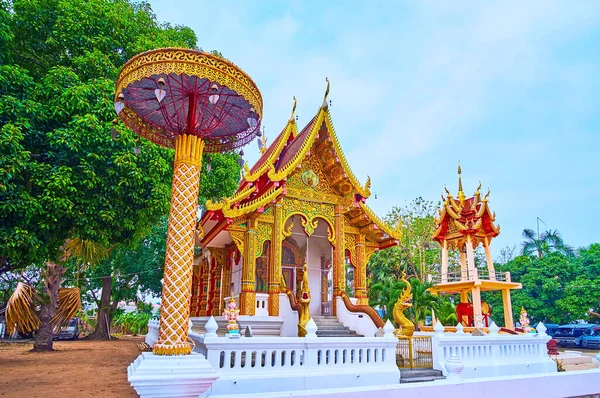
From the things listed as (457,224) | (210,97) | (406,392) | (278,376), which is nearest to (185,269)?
(210,97)

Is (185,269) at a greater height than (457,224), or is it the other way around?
(457,224)

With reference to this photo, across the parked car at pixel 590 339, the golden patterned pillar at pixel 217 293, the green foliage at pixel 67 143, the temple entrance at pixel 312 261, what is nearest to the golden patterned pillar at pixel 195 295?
the golden patterned pillar at pixel 217 293

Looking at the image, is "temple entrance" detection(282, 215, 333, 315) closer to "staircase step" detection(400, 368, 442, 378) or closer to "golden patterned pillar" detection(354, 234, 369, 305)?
"golden patterned pillar" detection(354, 234, 369, 305)

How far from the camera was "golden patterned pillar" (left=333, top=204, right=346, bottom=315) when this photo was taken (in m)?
11.5

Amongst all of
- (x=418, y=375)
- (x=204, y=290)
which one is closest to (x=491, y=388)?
(x=418, y=375)

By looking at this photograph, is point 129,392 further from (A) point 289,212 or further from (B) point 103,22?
(B) point 103,22

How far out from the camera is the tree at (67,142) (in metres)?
8.94

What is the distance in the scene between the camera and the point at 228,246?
13.6 m

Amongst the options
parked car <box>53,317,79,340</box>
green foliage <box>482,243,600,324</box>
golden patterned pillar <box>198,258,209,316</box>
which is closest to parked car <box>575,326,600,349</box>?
green foliage <box>482,243,600,324</box>

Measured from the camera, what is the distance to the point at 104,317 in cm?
2638

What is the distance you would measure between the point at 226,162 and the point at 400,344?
9.73 m

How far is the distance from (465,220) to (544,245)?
2347 cm

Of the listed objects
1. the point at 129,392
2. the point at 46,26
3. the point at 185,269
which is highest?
the point at 46,26

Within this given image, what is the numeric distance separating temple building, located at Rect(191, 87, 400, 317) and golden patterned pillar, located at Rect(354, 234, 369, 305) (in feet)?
0.10
